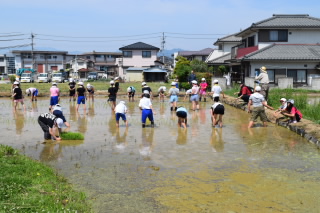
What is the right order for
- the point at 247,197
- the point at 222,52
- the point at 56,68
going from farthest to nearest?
the point at 56,68
the point at 222,52
the point at 247,197

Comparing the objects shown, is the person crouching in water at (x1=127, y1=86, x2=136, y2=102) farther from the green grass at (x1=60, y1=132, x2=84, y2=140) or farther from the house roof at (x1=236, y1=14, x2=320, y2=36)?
the house roof at (x1=236, y1=14, x2=320, y2=36)

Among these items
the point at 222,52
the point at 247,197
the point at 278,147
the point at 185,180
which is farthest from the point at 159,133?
the point at 222,52

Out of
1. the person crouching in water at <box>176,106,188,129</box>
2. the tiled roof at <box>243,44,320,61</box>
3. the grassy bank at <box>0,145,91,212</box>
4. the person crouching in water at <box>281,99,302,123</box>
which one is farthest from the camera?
the tiled roof at <box>243,44,320,61</box>

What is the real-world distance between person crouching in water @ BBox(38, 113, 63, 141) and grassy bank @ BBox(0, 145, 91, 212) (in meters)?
2.90

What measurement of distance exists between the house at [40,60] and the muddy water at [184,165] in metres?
58.9

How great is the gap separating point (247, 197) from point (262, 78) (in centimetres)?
1213

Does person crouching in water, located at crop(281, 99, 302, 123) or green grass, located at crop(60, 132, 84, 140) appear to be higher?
person crouching in water, located at crop(281, 99, 302, 123)

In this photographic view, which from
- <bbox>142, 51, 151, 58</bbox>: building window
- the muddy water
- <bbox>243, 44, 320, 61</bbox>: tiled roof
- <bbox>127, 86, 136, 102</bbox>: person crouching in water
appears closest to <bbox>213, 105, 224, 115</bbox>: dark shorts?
the muddy water

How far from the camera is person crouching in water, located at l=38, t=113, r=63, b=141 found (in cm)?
1073

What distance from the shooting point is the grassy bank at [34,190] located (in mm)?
5328

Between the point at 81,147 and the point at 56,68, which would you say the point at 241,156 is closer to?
the point at 81,147

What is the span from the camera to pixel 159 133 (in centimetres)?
1247

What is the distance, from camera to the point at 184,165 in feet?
27.6

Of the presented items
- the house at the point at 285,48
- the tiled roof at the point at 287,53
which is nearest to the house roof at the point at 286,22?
the house at the point at 285,48
